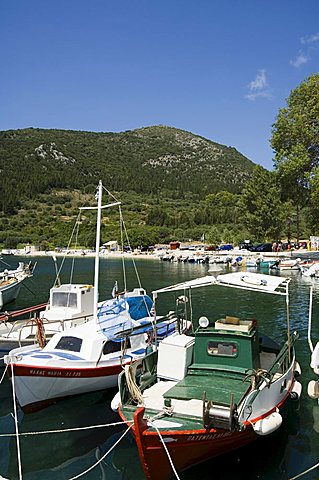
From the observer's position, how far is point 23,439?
38.0 feet

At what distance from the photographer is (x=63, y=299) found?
67.3 ft

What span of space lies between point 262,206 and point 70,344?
66980 millimetres

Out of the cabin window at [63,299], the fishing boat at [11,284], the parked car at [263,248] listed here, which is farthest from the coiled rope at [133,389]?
the parked car at [263,248]

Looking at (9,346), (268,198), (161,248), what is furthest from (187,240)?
(9,346)

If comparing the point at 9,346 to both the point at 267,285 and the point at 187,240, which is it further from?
the point at 187,240

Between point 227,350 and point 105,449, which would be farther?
point 227,350

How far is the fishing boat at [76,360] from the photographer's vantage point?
12.6m

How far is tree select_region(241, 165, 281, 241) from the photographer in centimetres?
7669

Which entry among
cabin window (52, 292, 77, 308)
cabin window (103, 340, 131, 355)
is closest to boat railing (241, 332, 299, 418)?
cabin window (103, 340, 131, 355)

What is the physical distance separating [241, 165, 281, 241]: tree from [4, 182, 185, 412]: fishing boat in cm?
6397

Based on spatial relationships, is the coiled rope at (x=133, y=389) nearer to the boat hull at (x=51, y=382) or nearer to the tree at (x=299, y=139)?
the boat hull at (x=51, y=382)

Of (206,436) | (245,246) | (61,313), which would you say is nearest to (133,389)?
(206,436)

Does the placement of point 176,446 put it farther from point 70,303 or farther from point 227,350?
point 70,303

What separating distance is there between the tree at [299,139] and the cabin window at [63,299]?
79.5 ft
